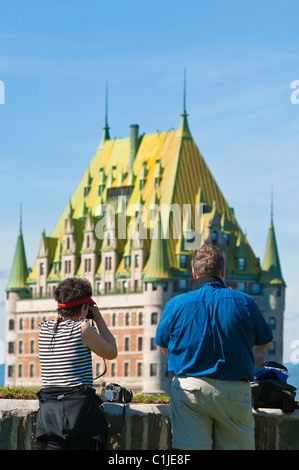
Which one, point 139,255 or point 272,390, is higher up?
point 139,255

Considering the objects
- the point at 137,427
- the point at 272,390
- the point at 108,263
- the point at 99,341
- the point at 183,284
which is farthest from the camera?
the point at 108,263

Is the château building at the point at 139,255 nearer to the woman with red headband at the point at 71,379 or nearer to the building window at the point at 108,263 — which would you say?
the building window at the point at 108,263

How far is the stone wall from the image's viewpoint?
44.3 ft

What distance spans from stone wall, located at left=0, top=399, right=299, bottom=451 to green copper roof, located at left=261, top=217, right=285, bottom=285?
111708 mm

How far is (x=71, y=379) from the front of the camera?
1272 centimetres

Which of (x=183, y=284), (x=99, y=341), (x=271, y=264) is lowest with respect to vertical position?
(x=99, y=341)

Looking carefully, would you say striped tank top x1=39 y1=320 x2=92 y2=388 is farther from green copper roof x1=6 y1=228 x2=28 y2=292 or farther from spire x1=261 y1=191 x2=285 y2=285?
green copper roof x1=6 y1=228 x2=28 y2=292

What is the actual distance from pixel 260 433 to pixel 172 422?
1.42m

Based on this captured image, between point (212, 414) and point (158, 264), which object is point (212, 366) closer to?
point (212, 414)

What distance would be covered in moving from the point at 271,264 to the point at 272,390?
114 meters

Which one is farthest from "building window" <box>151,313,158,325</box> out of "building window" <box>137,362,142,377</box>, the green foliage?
the green foliage

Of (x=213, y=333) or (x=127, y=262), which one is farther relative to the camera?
(x=127, y=262)

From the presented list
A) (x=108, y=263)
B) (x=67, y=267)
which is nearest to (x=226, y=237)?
(x=108, y=263)
